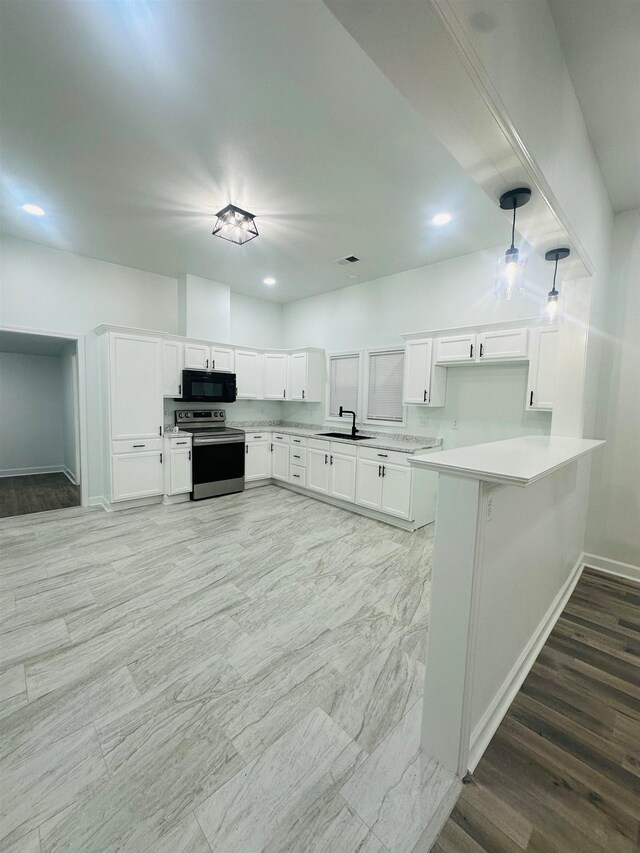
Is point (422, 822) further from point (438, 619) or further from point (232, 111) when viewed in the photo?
point (232, 111)

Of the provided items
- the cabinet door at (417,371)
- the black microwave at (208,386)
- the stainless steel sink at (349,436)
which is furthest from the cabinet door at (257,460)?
the cabinet door at (417,371)

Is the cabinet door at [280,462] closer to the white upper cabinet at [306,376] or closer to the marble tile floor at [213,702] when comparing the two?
the white upper cabinet at [306,376]

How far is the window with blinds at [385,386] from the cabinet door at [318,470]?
89cm

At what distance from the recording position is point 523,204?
1.54m

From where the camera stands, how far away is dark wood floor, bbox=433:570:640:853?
3.77ft

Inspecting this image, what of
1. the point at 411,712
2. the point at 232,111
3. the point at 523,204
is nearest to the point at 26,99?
the point at 232,111

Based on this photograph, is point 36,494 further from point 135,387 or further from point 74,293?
point 74,293

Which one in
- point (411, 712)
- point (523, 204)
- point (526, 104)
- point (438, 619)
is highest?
point (526, 104)

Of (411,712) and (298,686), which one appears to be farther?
(298,686)

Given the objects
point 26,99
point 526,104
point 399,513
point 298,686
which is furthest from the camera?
point 399,513

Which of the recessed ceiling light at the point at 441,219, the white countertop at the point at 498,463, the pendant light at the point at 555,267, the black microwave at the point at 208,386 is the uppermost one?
the recessed ceiling light at the point at 441,219

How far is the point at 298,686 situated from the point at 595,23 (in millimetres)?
3352

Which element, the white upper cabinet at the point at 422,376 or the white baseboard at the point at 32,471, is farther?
the white baseboard at the point at 32,471

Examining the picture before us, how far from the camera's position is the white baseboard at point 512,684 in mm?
1420
